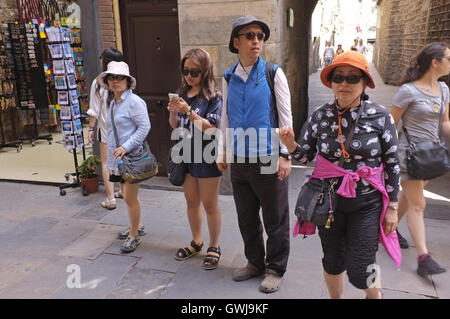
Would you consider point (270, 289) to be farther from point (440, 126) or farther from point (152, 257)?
point (440, 126)

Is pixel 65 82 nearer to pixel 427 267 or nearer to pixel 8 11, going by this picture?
pixel 8 11

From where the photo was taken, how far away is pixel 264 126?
120 inches

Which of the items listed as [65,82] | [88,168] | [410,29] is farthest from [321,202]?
[410,29]

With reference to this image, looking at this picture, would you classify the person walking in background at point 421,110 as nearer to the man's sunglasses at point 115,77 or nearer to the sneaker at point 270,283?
the sneaker at point 270,283

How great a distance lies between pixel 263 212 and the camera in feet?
10.7

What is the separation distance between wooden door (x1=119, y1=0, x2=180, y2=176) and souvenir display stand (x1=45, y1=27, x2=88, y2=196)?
0.80 m

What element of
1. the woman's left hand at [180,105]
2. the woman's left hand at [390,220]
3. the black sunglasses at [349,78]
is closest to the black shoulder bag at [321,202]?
the black sunglasses at [349,78]

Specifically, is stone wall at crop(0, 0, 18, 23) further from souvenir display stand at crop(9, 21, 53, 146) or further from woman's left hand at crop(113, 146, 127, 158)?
woman's left hand at crop(113, 146, 127, 158)

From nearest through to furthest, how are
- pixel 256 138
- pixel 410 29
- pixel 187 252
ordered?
1. pixel 256 138
2. pixel 187 252
3. pixel 410 29

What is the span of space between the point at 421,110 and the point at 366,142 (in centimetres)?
129

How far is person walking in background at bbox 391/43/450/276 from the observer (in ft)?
11.1

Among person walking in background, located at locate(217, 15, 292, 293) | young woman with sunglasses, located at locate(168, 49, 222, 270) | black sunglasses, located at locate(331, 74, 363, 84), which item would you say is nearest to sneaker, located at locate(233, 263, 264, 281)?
person walking in background, located at locate(217, 15, 292, 293)

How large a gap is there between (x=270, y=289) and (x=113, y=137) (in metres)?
1.95
